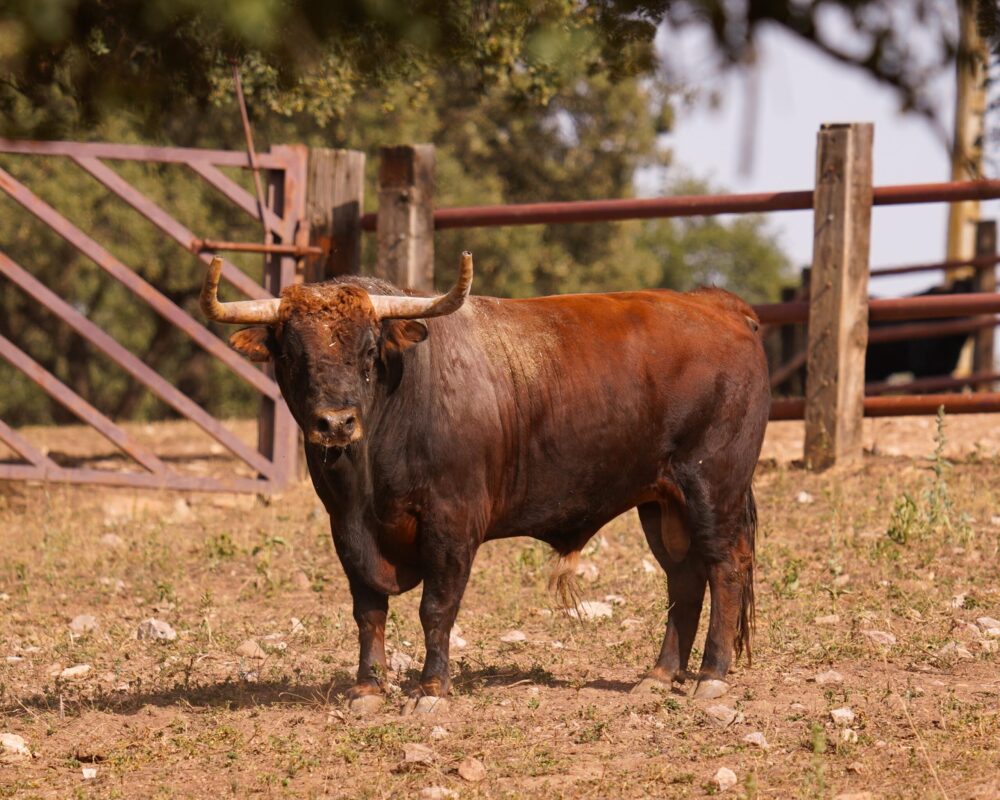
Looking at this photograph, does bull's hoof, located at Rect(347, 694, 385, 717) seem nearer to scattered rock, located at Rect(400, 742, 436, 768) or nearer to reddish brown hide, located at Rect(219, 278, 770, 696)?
reddish brown hide, located at Rect(219, 278, 770, 696)

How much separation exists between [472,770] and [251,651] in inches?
82.8

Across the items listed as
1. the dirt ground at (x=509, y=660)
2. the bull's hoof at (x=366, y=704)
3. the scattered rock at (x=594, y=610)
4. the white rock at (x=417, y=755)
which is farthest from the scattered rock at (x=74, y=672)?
the scattered rock at (x=594, y=610)

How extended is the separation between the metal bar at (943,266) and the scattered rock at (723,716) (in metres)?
9.02

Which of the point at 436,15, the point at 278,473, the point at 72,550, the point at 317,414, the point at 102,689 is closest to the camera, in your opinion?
the point at 436,15

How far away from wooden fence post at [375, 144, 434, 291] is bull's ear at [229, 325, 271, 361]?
401cm

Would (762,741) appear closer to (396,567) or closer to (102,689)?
(396,567)

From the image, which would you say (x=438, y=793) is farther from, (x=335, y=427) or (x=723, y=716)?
(x=335, y=427)

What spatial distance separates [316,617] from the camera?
726cm

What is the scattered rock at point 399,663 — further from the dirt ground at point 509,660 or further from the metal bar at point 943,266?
the metal bar at point 943,266

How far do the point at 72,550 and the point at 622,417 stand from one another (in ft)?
13.0

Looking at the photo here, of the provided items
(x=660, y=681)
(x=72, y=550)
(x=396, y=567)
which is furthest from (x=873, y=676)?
(x=72, y=550)

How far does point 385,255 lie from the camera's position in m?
9.77

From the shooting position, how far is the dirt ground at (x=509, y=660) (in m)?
4.85

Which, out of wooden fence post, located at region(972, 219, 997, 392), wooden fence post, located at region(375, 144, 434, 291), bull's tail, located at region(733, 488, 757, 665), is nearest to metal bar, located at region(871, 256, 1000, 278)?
wooden fence post, located at region(972, 219, 997, 392)
